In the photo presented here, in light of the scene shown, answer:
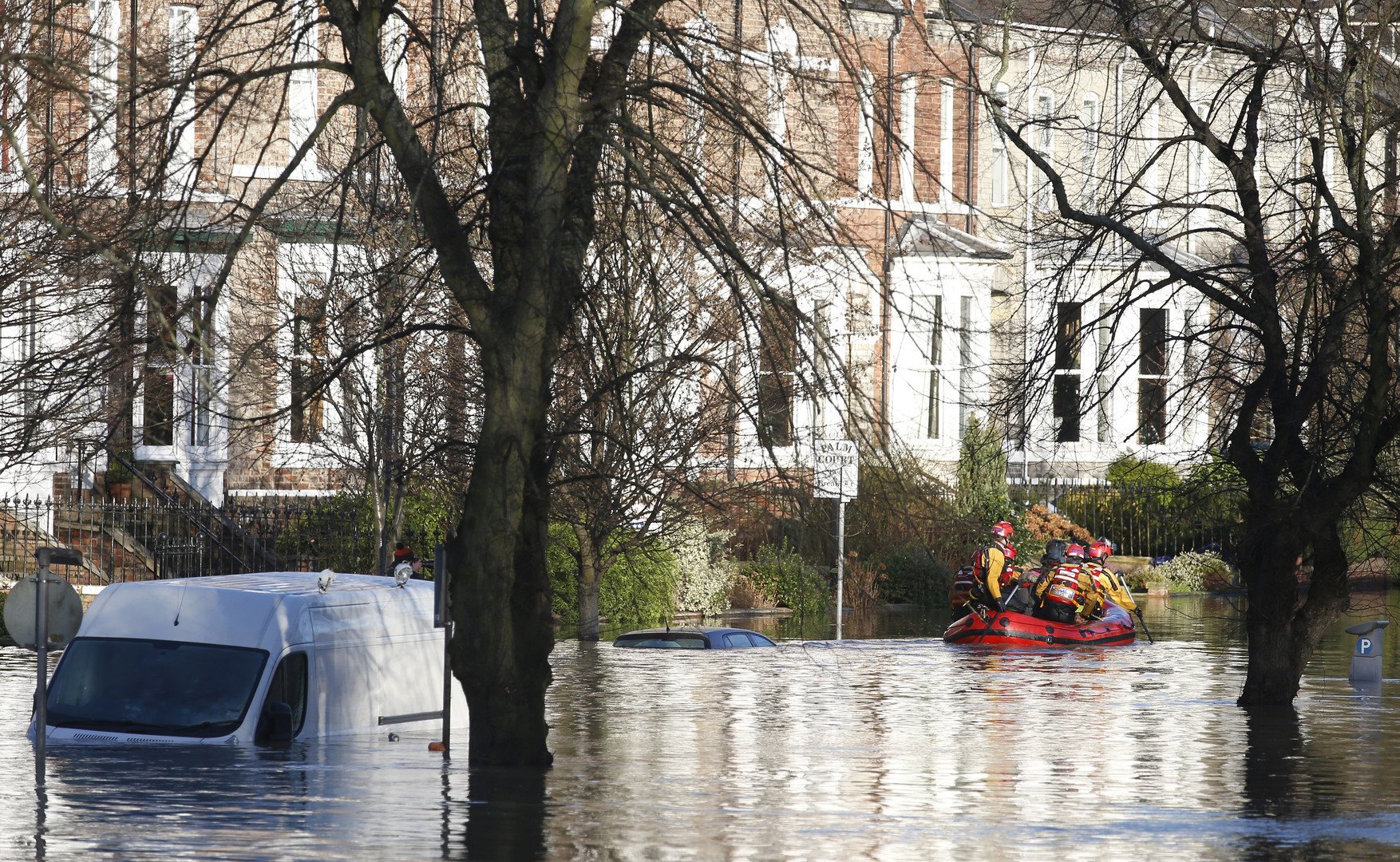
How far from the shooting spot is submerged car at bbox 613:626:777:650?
25.9 metres

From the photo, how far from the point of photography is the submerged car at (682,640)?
25.9 m

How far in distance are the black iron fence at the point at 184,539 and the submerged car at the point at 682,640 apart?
172 inches

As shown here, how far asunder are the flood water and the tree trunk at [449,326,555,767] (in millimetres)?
379

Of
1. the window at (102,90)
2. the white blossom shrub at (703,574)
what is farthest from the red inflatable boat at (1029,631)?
the window at (102,90)

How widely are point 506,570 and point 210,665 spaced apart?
215 cm

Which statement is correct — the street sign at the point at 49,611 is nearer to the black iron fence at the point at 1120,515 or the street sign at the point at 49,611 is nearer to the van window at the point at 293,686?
the van window at the point at 293,686

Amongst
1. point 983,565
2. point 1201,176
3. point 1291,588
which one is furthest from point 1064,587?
point 1201,176

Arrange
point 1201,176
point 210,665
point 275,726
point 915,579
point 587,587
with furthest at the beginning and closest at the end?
point 1201,176, point 915,579, point 587,587, point 210,665, point 275,726

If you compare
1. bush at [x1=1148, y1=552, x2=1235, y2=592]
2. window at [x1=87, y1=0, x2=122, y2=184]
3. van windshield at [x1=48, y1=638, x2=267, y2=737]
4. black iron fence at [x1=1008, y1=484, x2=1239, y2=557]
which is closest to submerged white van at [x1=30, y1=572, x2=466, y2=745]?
van windshield at [x1=48, y1=638, x2=267, y2=737]

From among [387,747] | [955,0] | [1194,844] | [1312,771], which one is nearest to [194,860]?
[387,747]

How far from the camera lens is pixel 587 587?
1048 inches

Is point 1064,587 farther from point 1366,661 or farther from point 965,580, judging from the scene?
point 1366,661

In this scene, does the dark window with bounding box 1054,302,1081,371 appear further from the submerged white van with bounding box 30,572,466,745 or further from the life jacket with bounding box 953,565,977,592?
the life jacket with bounding box 953,565,977,592

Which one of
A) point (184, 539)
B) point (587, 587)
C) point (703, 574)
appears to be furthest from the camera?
point (703, 574)
